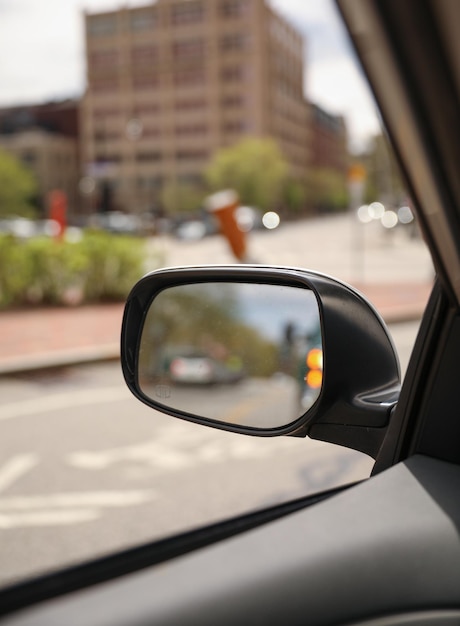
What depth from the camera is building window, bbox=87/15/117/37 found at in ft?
283

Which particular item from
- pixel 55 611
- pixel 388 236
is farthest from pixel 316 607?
pixel 388 236

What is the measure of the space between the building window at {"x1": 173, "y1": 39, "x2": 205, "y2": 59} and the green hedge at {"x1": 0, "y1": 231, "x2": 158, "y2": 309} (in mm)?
80311

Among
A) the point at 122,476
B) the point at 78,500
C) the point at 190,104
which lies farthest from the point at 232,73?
the point at 78,500

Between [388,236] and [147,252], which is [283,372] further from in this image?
[388,236]

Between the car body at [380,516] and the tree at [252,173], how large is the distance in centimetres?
7765

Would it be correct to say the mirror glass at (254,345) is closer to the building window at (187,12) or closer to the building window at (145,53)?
the building window at (187,12)

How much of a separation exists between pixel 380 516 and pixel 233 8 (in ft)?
302

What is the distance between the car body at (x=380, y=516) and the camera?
0.66m

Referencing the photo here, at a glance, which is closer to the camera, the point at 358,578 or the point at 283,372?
the point at 358,578

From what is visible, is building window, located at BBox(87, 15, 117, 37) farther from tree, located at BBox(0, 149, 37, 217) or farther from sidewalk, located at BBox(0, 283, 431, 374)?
sidewalk, located at BBox(0, 283, 431, 374)

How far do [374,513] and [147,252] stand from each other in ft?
45.6

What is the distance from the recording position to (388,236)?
28.5 metres

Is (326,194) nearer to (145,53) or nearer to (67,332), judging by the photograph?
(145,53)

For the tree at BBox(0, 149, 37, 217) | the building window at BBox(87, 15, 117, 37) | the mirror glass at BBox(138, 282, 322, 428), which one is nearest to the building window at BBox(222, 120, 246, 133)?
the building window at BBox(87, 15, 117, 37)
